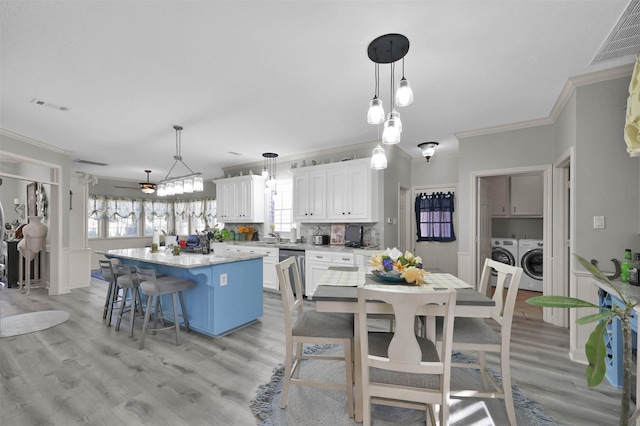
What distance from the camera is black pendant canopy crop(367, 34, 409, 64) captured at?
6.53 ft

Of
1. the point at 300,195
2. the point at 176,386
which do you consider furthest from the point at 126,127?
the point at 176,386

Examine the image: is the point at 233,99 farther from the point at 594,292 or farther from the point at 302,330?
the point at 594,292

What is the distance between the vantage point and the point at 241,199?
601cm

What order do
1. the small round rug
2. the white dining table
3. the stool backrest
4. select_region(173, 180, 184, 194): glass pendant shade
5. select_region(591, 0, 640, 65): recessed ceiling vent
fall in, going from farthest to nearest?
select_region(173, 180, 184, 194): glass pendant shade
the stool backrest
the small round rug
select_region(591, 0, 640, 65): recessed ceiling vent
the white dining table

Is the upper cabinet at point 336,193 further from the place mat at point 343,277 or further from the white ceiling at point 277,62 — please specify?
the place mat at point 343,277

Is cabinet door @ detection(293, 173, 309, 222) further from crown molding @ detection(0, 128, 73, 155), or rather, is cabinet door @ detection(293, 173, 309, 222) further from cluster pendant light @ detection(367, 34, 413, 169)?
crown molding @ detection(0, 128, 73, 155)

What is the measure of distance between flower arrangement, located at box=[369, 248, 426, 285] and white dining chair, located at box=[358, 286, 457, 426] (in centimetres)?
50

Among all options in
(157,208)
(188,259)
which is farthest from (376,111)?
(157,208)

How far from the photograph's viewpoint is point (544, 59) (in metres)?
2.32

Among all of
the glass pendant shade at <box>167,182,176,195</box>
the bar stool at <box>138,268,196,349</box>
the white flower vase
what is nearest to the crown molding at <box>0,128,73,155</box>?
the white flower vase

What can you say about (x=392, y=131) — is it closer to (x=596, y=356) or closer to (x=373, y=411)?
(x=596, y=356)

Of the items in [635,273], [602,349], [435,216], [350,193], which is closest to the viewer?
[602,349]

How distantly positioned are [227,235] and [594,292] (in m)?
5.68

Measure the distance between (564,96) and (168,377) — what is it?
4520 millimetres
